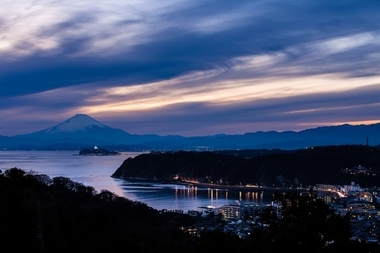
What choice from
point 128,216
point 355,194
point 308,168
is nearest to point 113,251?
point 128,216

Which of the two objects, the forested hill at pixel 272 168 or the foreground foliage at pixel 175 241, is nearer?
the foreground foliage at pixel 175 241

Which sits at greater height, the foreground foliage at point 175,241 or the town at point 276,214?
the foreground foliage at point 175,241

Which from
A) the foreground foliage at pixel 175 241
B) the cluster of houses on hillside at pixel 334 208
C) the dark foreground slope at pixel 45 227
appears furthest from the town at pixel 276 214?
the dark foreground slope at pixel 45 227

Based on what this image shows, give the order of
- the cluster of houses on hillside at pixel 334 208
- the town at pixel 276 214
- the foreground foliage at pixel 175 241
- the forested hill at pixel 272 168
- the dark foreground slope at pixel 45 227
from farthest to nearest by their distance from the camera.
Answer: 1. the forested hill at pixel 272 168
2. the cluster of houses on hillside at pixel 334 208
3. the town at pixel 276 214
4. the dark foreground slope at pixel 45 227
5. the foreground foliage at pixel 175 241

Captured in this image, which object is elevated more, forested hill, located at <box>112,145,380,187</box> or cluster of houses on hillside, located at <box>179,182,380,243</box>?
forested hill, located at <box>112,145,380,187</box>

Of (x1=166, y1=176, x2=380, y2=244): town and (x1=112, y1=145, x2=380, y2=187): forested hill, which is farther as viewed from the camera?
(x1=112, y1=145, x2=380, y2=187): forested hill

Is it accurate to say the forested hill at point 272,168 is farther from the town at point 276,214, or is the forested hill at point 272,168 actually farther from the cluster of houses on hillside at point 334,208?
the cluster of houses on hillside at point 334,208

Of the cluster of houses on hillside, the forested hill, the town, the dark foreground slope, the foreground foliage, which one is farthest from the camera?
the forested hill

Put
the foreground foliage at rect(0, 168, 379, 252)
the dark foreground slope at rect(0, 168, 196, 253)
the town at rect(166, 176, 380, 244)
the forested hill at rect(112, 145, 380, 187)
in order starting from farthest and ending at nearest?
the forested hill at rect(112, 145, 380, 187), the town at rect(166, 176, 380, 244), the dark foreground slope at rect(0, 168, 196, 253), the foreground foliage at rect(0, 168, 379, 252)

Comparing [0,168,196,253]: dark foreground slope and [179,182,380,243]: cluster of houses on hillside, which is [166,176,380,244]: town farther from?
[0,168,196,253]: dark foreground slope

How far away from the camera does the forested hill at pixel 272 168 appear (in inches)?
1861

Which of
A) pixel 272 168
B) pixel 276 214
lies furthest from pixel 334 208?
pixel 272 168

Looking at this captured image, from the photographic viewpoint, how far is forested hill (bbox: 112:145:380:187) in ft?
155

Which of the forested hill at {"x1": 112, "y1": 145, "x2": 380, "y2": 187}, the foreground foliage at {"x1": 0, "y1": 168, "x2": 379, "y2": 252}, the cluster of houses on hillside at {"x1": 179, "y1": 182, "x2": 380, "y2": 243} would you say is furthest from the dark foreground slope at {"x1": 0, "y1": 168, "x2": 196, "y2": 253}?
the forested hill at {"x1": 112, "y1": 145, "x2": 380, "y2": 187}
